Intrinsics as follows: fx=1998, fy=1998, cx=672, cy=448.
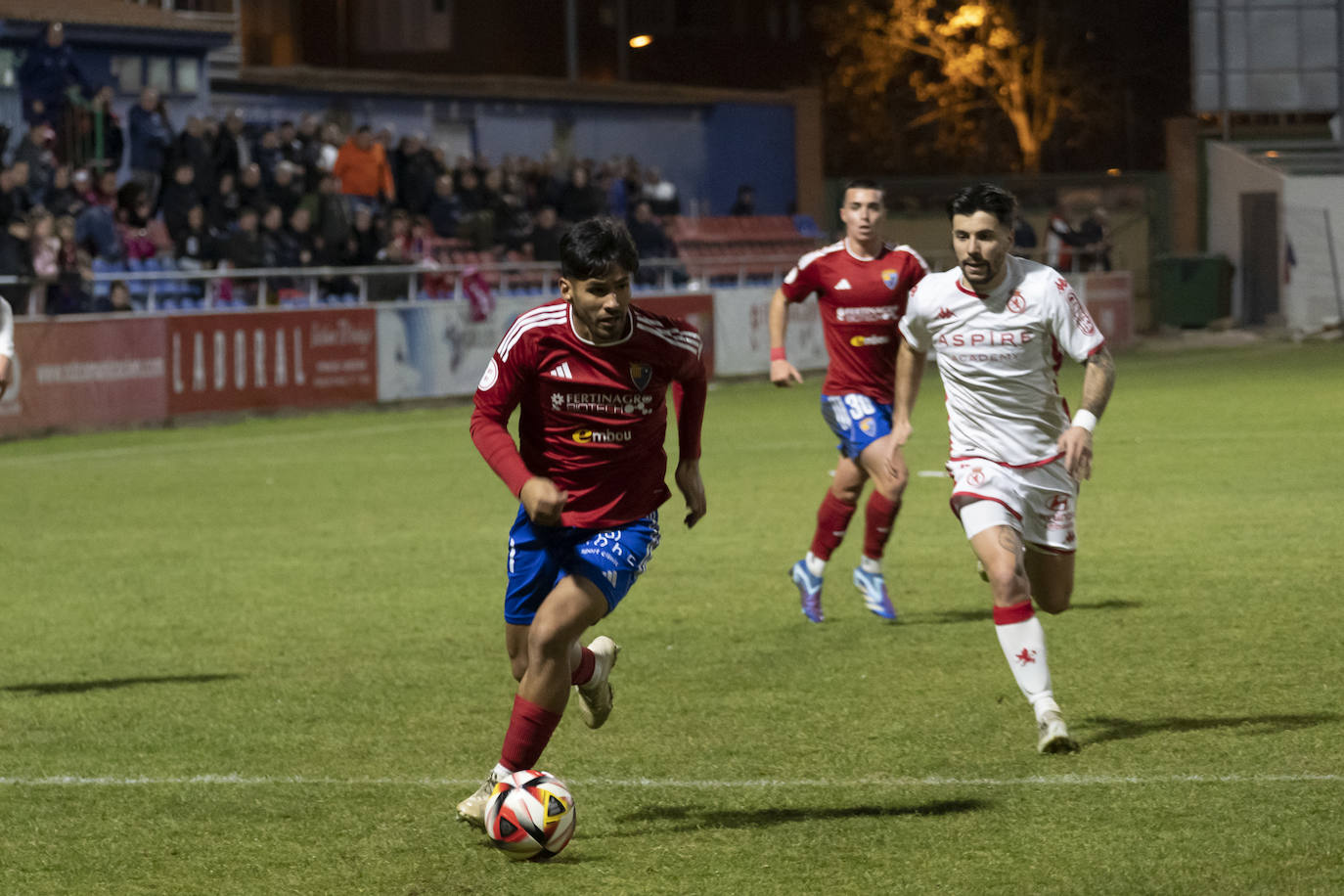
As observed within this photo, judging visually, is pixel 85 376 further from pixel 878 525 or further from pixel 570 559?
pixel 570 559

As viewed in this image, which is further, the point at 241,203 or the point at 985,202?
the point at 241,203

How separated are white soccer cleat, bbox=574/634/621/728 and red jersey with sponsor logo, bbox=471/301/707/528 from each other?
61 cm

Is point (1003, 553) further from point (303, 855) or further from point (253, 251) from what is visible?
point (253, 251)

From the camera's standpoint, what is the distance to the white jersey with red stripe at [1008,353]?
7230 millimetres

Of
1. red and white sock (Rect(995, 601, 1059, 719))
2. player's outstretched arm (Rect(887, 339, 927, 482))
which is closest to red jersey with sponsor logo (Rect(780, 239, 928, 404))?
player's outstretched arm (Rect(887, 339, 927, 482))

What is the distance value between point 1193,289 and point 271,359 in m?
22.5

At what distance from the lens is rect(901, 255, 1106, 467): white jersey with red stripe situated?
7230 millimetres

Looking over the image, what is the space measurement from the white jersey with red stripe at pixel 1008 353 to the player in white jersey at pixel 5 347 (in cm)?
397

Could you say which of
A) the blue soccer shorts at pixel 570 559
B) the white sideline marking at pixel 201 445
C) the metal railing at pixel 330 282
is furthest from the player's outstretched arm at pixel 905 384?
the metal railing at pixel 330 282

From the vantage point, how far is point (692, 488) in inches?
247

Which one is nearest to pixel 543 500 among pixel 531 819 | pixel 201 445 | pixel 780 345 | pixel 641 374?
pixel 641 374

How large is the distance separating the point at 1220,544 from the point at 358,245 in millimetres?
15613

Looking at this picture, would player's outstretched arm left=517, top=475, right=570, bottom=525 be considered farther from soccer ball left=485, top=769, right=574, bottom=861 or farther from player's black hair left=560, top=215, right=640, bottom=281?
soccer ball left=485, top=769, right=574, bottom=861

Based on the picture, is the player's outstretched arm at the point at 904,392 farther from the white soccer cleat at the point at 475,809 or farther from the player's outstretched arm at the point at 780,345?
the white soccer cleat at the point at 475,809
